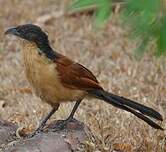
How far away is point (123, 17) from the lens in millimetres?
2061

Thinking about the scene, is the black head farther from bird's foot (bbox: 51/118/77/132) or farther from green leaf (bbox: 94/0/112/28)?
green leaf (bbox: 94/0/112/28)

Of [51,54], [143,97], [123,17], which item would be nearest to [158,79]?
[143,97]

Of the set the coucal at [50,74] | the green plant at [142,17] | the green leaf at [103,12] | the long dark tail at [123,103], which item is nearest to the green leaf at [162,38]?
the green plant at [142,17]

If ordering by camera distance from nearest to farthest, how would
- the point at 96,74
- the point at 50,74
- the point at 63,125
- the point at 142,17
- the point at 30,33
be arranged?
1. the point at 142,17
2. the point at 50,74
3. the point at 30,33
4. the point at 63,125
5. the point at 96,74

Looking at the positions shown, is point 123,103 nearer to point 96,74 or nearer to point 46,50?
point 46,50

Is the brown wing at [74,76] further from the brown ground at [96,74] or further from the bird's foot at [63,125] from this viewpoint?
the brown ground at [96,74]

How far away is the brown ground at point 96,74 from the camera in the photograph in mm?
5000

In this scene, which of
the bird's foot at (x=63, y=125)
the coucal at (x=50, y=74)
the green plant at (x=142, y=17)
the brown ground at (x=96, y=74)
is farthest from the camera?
the brown ground at (x=96, y=74)

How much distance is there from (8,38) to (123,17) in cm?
684

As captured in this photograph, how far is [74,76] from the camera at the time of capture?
14.2ft

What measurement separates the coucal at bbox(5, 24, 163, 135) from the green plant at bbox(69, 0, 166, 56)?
201 centimetres

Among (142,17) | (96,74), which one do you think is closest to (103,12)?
(142,17)

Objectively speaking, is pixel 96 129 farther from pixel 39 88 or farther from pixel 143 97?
pixel 143 97

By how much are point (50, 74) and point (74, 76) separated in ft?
0.78
